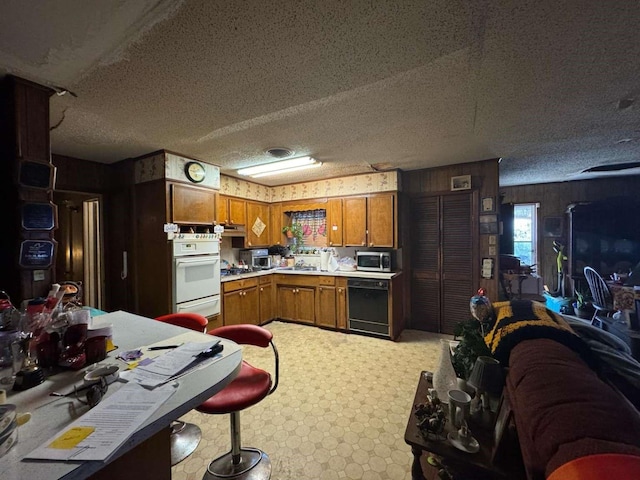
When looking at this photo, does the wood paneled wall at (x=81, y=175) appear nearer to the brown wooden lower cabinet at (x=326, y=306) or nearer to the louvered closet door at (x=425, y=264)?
the brown wooden lower cabinet at (x=326, y=306)

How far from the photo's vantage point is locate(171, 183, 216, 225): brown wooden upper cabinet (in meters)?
3.15

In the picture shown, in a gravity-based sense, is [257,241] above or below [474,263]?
above

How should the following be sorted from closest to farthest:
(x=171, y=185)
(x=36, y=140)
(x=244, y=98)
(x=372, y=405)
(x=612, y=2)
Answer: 1. (x=612, y=2)
2. (x=36, y=140)
3. (x=244, y=98)
4. (x=372, y=405)
5. (x=171, y=185)

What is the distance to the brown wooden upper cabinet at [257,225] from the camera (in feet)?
14.8

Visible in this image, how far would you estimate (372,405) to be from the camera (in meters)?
2.29

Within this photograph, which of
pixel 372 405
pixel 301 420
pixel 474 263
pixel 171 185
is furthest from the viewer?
pixel 474 263

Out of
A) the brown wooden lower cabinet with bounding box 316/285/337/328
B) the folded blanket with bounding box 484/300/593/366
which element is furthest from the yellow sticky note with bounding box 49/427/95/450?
the brown wooden lower cabinet with bounding box 316/285/337/328

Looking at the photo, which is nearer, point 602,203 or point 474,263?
point 474,263

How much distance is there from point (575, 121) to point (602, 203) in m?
4.06

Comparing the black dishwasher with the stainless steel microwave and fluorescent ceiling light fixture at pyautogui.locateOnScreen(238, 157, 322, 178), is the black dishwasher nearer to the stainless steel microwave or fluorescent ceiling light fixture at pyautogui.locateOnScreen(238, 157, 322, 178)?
the stainless steel microwave

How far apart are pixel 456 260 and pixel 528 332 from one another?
273cm

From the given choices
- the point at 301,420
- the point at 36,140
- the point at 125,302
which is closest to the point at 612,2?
the point at 301,420

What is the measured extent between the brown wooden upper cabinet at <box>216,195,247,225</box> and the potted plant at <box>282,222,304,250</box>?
0.83 meters

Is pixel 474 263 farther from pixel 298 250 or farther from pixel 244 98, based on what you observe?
pixel 244 98
